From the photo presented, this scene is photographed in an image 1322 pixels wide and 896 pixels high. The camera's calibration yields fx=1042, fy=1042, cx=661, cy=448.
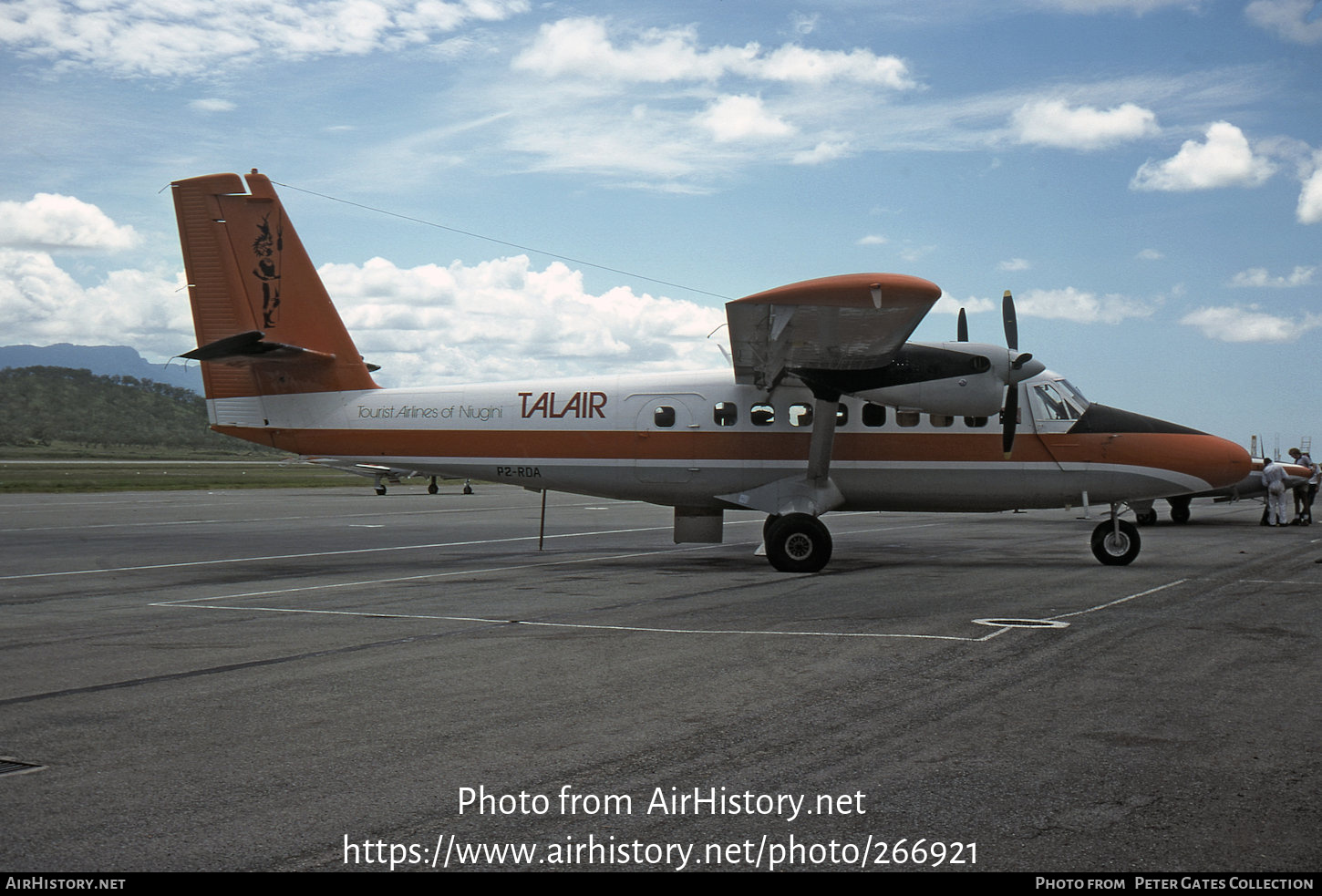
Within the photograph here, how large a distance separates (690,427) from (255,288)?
7849 millimetres

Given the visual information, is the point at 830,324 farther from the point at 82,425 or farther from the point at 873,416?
the point at 82,425

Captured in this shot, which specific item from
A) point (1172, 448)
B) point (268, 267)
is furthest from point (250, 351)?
point (1172, 448)

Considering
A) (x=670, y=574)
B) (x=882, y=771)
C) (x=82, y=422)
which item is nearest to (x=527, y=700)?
(x=882, y=771)

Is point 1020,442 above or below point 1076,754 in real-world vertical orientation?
above

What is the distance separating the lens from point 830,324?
555 inches

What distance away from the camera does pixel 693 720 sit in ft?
22.2

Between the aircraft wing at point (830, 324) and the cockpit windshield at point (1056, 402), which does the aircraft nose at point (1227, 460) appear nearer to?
the cockpit windshield at point (1056, 402)

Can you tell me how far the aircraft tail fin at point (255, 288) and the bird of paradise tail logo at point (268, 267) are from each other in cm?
2

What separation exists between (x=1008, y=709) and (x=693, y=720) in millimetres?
2139

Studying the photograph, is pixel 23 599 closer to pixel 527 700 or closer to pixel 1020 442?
pixel 527 700

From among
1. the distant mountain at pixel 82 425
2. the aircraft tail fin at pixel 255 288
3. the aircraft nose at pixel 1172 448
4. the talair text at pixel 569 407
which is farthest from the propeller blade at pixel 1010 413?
the distant mountain at pixel 82 425

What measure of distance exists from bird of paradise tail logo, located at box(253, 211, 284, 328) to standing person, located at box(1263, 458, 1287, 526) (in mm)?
26815

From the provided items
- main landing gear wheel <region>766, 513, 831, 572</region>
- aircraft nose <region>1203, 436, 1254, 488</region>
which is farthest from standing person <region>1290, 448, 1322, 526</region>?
main landing gear wheel <region>766, 513, 831, 572</region>

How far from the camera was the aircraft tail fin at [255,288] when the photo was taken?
17781 millimetres
